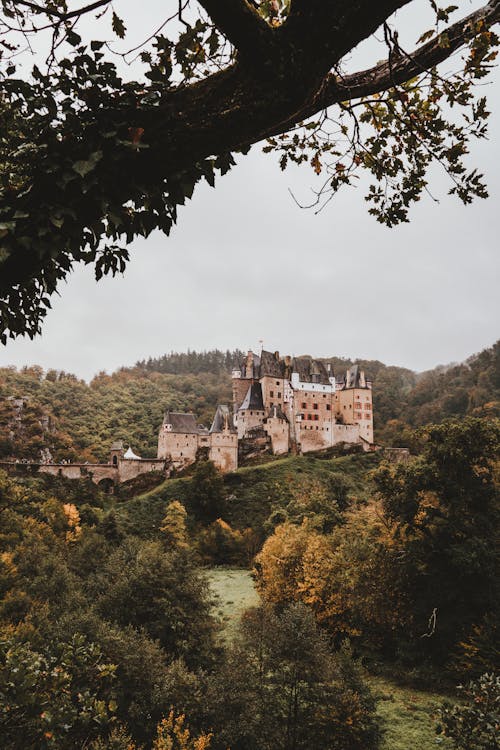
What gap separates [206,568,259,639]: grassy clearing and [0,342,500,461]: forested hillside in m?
32.8

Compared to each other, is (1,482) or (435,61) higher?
(435,61)

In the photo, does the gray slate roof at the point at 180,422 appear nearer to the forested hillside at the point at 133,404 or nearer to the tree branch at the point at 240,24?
the forested hillside at the point at 133,404

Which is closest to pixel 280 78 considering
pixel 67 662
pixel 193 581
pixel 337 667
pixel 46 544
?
pixel 67 662

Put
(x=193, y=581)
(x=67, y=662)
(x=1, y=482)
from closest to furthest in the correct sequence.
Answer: (x=67, y=662) < (x=193, y=581) < (x=1, y=482)

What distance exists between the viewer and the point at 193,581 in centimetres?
2252

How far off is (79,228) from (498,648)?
20.7 metres

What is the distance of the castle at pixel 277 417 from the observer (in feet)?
196

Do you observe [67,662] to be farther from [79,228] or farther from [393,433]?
[393,433]

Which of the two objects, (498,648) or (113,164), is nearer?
(113,164)

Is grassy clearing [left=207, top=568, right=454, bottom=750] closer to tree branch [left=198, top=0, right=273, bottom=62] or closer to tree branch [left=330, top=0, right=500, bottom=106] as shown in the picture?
tree branch [left=330, top=0, right=500, bottom=106]

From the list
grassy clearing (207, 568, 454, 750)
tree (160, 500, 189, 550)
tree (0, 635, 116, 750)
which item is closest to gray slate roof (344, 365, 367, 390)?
tree (160, 500, 189, 550)

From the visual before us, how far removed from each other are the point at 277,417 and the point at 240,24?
6095 cm

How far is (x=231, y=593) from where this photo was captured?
35.2 m

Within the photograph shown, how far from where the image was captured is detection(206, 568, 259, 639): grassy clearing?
95.4 feet
